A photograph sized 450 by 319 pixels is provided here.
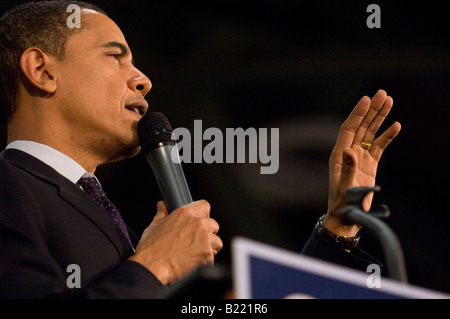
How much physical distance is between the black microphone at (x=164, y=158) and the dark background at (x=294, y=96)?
109 cm

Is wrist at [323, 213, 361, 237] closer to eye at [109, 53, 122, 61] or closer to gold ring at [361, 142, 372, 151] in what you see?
gold ring at [361, 142, 372, 151]

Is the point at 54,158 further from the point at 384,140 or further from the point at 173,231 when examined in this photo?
the point at 384,140

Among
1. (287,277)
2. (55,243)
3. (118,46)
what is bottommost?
(287,277)

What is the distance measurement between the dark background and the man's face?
0.94m

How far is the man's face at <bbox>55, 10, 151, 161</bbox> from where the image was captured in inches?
58.7

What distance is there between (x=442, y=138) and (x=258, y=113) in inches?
33.7

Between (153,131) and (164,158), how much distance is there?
9 centimetres

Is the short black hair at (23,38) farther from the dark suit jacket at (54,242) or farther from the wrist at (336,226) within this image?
the wrist at (336,226)

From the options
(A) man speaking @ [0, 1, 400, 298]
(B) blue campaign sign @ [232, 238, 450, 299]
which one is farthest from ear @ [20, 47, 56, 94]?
(B) blue campaign sign @ [232, 238, 450, 299]

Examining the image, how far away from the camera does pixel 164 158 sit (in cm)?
138

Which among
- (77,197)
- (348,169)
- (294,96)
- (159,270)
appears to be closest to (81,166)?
(77,197)

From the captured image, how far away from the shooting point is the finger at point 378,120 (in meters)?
1.64

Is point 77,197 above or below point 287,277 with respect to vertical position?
above
